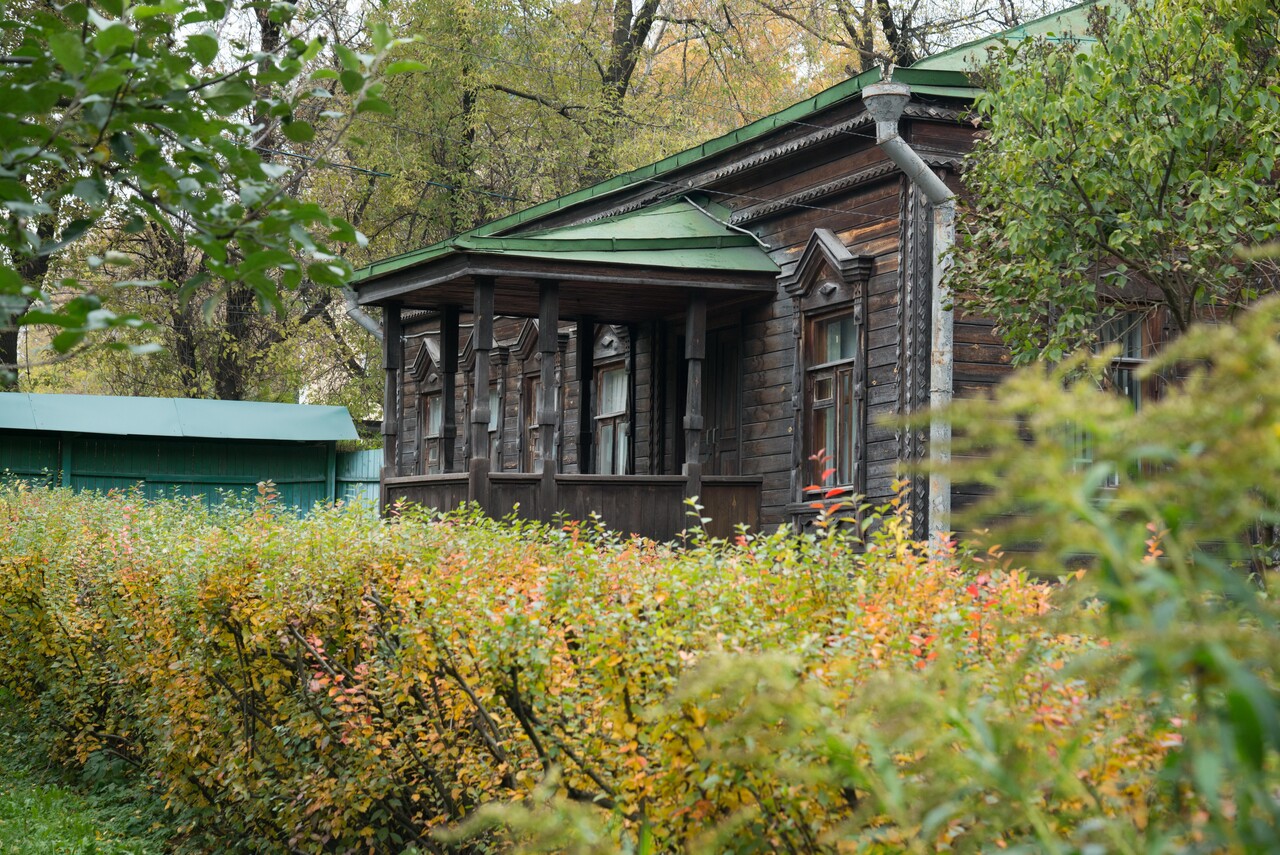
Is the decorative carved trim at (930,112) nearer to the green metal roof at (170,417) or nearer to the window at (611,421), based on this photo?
the window at (611,421)

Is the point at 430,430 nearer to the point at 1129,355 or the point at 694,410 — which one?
the point at 694,410

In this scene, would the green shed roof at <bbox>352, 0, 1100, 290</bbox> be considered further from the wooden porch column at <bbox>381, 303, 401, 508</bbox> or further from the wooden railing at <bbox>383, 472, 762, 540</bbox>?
the wooden railing at <bbox>383, 472, 762, 540</bbox>

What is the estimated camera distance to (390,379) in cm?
1672

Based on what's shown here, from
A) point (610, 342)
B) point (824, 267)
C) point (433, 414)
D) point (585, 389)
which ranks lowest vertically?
point (585, 389)

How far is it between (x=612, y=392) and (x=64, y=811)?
34.0 feet

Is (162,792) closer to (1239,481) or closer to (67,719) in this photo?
(67,719)

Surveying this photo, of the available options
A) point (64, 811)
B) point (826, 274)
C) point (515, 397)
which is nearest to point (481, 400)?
point (826, 274)

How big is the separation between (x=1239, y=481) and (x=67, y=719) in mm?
11115

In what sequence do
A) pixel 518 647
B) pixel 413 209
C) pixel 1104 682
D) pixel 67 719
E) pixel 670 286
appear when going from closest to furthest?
pixel 1104 682, pixel 518 647, pixel 67 719, pixel 670 286, pixel 413 209

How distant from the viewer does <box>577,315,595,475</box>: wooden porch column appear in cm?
1781

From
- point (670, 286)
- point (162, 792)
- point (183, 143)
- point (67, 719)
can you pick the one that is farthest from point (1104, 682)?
point (670, 286)

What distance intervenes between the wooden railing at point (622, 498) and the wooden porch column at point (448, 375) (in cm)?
195

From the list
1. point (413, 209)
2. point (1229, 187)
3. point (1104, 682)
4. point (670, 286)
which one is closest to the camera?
point (1104, 682)

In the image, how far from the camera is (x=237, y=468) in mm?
29047
